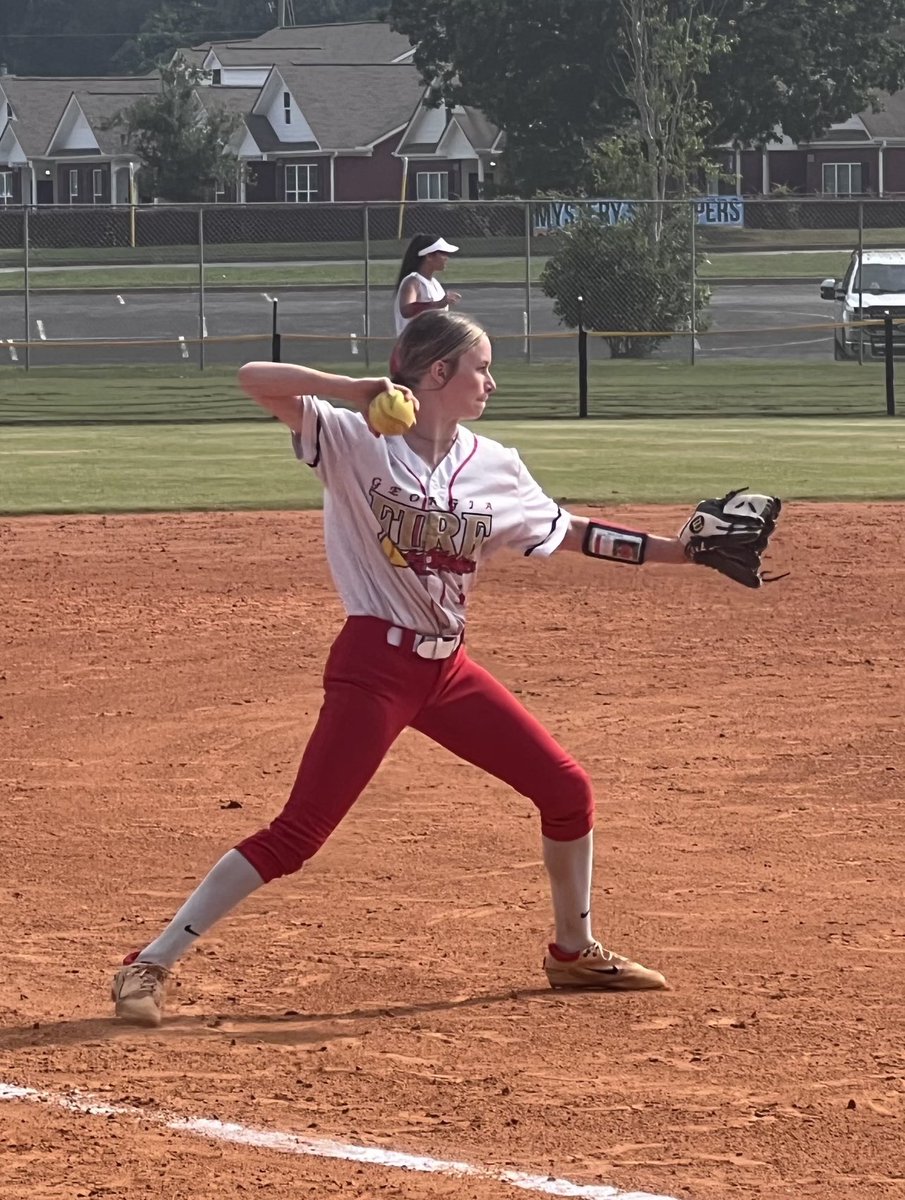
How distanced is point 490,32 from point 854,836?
158 ft

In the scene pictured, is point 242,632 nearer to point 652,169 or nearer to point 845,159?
point 652,169

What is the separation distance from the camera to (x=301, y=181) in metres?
68.1

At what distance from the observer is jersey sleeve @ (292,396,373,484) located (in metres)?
4.60

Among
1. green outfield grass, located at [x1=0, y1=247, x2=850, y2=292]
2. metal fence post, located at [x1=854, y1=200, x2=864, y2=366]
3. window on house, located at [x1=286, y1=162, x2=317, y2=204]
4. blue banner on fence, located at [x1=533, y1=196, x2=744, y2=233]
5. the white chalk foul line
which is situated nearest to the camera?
the white chalk foul line

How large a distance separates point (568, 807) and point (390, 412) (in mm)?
1251

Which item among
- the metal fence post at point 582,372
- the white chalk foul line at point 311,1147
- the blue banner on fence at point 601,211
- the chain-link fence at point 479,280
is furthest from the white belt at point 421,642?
the blue banner on fence at point 601,211

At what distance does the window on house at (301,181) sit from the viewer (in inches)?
2667

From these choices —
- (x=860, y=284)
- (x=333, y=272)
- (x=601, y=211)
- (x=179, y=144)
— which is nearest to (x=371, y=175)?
(x=179, y=144)

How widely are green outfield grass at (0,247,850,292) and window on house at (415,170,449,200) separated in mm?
10638

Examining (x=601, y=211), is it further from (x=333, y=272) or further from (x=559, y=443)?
(x=333, y=272)

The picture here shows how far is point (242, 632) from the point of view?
10.0 meters

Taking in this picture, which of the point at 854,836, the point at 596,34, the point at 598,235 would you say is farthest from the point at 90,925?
the point at 596,34

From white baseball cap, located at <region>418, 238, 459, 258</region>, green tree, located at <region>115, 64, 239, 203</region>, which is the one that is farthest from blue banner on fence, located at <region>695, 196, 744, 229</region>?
green tree, located at <region>115, 64, 239, 203</region>

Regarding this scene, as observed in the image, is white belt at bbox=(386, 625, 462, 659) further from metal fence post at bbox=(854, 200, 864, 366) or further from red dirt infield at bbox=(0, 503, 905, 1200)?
metal fence post at bbox=(854, 200, 864, 366)
